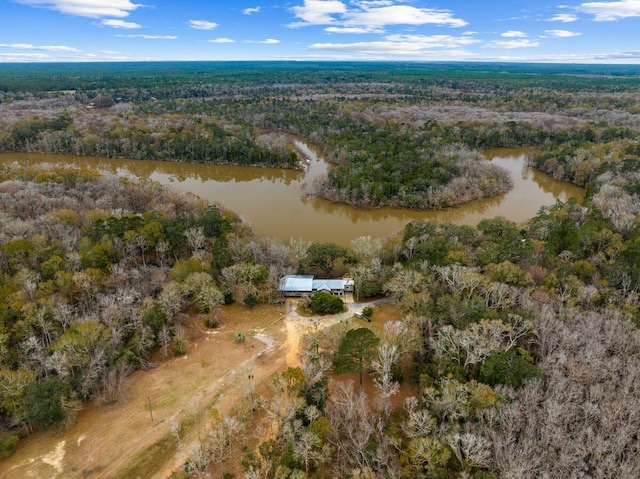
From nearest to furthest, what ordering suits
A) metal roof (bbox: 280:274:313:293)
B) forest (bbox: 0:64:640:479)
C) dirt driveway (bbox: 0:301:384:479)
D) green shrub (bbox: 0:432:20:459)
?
1. forest (bbox: 0:64:640:479)
2. dirt driveway (bbox: 0:301:384:479)
3. green shrub (bbox: 0:432:20:459)
4. metal roof (bbox: 280:274:313:293)

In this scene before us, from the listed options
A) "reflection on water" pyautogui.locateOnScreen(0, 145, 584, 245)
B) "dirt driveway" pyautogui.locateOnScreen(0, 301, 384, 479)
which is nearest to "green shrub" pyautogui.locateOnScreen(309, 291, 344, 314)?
"dirt driveway" pyautogui.locateOnScreen(0, 301, 384, 479)

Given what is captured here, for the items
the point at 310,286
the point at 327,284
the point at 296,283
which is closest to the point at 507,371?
the point at 327,284

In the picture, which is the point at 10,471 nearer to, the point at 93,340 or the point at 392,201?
the point at 93,340

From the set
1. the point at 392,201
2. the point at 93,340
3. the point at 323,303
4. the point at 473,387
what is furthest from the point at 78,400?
the point at 392,201

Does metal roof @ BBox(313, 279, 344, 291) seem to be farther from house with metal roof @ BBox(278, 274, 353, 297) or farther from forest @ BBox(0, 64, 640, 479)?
forest @ BBox(0, 64, 640, 479)

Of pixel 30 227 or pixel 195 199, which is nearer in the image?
pixel 30 227

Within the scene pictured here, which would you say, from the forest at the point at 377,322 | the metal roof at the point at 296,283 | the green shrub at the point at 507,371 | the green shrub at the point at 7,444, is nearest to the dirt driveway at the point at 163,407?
the green shrub at the point at 7,444

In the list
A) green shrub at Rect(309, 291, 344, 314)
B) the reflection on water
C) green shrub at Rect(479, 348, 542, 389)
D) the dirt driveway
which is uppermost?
the reflection on water
